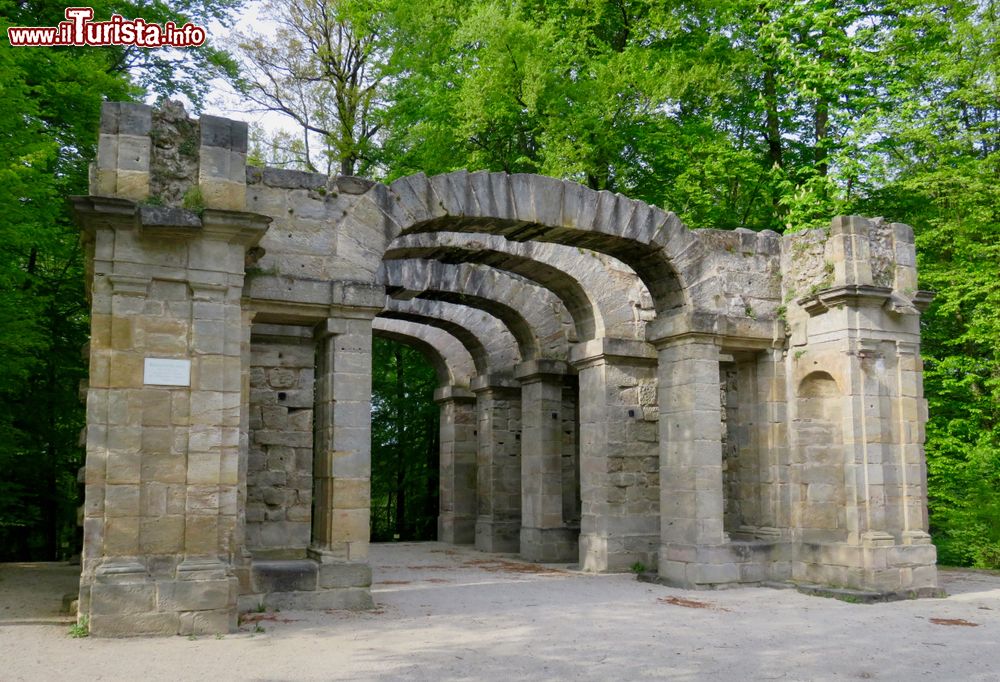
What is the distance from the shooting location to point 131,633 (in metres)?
6.92

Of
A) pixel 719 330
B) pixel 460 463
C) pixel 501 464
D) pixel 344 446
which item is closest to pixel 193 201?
pixel 344 446

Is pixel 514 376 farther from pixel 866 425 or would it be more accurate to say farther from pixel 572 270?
pixel 866 425

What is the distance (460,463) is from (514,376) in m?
3.43

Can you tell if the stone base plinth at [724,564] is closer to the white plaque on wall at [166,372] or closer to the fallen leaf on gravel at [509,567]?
the fallen leaf on gravel at [509,567]

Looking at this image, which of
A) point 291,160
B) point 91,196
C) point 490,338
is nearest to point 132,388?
point 91,196

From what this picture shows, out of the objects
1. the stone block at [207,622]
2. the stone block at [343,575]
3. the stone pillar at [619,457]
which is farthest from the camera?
the stone pillar at [619,457]

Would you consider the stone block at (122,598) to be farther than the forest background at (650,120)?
No

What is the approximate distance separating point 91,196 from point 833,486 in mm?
8364

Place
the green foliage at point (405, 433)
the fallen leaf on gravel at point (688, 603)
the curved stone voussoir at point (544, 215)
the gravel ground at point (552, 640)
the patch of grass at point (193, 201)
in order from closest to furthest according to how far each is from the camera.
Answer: the gravel ground at point (552, 640) → the patch of grass at point (193, 201) → the fallen leaf on gravel at point (688, 603) → the curved stone voussoir at point (544, 215) → the green foliage at point (405, 433)

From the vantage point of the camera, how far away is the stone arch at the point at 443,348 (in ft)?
57.7

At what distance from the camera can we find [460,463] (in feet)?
58.4

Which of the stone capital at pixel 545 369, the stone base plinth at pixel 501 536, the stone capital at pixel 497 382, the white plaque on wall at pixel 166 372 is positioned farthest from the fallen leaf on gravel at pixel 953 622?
the stone capital at pixel 497 382

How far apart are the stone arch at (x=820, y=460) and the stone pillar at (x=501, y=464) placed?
6.29 metres

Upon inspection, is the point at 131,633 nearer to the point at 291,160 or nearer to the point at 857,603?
the point at 857,603
